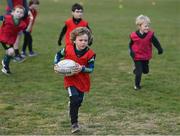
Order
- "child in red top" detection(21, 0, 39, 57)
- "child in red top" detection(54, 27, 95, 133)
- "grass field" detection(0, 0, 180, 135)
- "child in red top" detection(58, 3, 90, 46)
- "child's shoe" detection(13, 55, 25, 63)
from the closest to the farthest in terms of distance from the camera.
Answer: "child in red top" detection(54, 27, 95, 133) → "grass field" detection(0, 0, 180, 135) → "child in red top" detection(58, 3, 90, 46) → "child's shoe" detection(13, 55, 25, 63) → "child in red top" detection(21, 0, 39, 57)

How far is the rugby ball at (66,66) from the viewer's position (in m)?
7.84

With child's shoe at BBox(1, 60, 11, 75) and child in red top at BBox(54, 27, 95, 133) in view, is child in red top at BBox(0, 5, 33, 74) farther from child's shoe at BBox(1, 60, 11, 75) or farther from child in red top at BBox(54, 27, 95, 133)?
child in red top at BBox(54, 27, 95, 133)

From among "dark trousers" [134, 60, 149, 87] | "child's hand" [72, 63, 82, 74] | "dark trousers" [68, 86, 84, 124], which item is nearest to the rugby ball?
"child's hand" [72, 63, 82, 74]

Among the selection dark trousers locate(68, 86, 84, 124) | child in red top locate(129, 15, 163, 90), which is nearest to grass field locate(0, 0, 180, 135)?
dark trousers locate(68, 86, 84, 124)

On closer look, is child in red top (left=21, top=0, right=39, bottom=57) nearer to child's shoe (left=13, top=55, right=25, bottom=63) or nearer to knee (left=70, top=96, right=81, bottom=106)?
child's shoe (left=13, top=55, right=25, bottom=63)

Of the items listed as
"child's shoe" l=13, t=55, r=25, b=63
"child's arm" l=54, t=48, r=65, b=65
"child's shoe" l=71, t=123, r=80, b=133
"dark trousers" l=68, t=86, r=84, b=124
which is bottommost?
"child's shoe" l=71, t=123, r=80, b=133

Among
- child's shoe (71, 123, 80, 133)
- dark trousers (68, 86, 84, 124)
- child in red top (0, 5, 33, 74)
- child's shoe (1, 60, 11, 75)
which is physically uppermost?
child in red top (0, 5, 33, 74)

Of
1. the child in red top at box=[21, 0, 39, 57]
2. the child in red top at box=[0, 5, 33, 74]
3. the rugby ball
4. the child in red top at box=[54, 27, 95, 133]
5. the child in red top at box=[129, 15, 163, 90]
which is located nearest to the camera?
the rugby ball

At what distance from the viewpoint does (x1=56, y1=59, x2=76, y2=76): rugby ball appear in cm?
784

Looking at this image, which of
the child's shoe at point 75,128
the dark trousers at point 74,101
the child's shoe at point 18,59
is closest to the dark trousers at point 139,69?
the dark trousers at point 74,101

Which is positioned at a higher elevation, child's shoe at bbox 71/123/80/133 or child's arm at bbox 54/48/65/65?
child's arm at bbox 54/48/65/65

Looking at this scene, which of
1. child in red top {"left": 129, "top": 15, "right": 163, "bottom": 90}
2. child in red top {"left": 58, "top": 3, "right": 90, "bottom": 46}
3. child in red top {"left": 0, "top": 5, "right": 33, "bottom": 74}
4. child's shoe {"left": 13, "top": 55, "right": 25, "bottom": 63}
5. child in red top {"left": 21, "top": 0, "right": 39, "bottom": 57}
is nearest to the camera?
child in red top {"left": 129, "top": 15, "right": 163, "bottom": 90}

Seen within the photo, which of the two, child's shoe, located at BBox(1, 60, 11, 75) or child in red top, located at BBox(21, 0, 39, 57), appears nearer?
child's shoe, located at BBox(1, 60, 11, 75)

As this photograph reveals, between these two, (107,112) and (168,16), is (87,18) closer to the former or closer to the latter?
(168,16)
